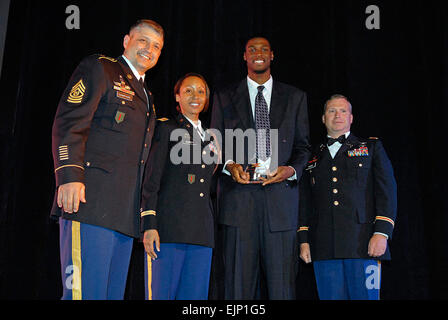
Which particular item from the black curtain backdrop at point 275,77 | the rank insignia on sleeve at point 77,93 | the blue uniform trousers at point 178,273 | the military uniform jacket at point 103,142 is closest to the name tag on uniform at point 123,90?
the military uniform jacket at point 103,142

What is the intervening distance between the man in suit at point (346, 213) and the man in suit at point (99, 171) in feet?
4.05

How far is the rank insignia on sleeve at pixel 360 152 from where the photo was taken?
312 centimetres

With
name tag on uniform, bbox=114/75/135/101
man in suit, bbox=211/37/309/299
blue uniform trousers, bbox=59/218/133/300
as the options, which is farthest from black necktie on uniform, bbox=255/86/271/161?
blue uniform trousers, bbox=59/218/133/300

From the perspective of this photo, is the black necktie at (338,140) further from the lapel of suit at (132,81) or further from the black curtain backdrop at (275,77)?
the lapel of suit at (132,81)

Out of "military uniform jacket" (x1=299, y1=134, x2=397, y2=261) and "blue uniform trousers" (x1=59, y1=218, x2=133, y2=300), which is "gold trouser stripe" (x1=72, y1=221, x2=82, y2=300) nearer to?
"blue uniform trousers" (x1=59, y1=218, x2=133, y2=300)

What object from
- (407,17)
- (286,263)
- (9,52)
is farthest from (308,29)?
(9,52)

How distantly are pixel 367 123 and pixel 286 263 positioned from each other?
1.73 metres

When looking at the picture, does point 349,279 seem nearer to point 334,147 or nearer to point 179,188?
point 334,147

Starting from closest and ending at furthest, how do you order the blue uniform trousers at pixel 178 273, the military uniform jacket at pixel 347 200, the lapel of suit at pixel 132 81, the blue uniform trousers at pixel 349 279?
the lapel of suit at pixel 132 81, the blue uniform trousers at pixel 178 273, the blue uniform trousers at pixel 349 279, the military uniform jacket at pixel 347 200

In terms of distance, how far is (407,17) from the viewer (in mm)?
4008

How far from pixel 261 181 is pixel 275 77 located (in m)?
1.49

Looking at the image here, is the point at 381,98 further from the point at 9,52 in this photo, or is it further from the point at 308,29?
the point at 9,52

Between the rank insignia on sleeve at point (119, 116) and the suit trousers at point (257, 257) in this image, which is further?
the suit trousers at point (257, 257)

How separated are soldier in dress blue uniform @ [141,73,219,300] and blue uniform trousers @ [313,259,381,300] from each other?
2.58 feet
